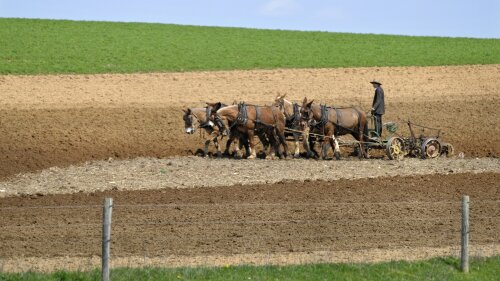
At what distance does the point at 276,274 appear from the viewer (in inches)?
558

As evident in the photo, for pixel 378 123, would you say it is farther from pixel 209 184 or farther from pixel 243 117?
pixel 209 184

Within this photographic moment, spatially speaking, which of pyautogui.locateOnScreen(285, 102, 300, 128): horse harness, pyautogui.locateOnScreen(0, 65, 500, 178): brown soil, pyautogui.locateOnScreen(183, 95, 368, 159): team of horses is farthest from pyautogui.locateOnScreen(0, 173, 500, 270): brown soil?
pyautogui.locateOnScreen(0, 65, 500, 178): brown soil

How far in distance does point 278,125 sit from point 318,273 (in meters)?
13.6

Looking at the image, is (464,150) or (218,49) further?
(218,49)

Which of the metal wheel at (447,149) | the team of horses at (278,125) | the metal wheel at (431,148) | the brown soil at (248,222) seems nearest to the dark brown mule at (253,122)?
the team of horses at (278,125)

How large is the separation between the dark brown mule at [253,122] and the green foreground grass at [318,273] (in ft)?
40.7

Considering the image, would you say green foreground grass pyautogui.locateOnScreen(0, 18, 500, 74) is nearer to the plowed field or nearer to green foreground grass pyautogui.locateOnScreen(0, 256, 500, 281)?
the plowed field

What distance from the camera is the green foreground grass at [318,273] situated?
1384 centimetres

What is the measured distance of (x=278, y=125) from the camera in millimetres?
27812

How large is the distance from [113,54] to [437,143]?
23950 mm

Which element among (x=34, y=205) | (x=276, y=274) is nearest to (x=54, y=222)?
(x=34, y=205)

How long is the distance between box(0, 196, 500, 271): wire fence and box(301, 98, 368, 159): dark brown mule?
783 centimetres

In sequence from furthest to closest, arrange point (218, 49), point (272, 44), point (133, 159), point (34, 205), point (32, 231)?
point (272, 44) < point (218, 49) < point (133, 159) < point (34, 205) < point (32, 231)

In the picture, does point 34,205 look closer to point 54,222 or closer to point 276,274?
point 54,222
